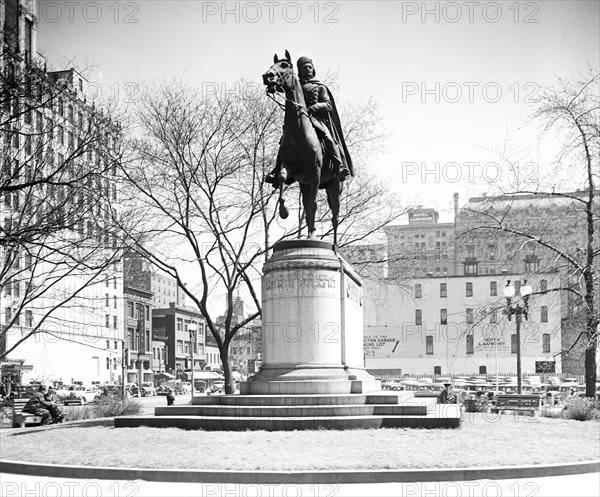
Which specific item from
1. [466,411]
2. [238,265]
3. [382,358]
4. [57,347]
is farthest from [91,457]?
[382,358]

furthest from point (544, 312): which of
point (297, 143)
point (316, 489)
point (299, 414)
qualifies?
point (316, 489)

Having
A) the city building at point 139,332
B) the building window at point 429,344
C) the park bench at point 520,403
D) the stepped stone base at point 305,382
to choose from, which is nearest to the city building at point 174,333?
the city building at point 139,332

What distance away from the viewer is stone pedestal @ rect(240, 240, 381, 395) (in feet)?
59.3

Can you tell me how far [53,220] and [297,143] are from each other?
6.63 meters

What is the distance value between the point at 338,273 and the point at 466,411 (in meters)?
6.95

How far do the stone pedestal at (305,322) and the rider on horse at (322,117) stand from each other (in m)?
2.23

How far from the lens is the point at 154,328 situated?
141000mm

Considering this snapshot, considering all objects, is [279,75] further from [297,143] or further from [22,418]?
[22,418]

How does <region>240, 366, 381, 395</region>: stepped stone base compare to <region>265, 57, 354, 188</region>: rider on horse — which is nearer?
<region>240, 366, 381, 395</region>: stepped stone base

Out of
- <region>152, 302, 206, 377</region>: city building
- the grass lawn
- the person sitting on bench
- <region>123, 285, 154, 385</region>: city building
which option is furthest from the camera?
<region>152, 302, 206, 377</region>: city building

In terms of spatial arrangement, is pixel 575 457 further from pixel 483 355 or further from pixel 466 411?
pixel 483 355

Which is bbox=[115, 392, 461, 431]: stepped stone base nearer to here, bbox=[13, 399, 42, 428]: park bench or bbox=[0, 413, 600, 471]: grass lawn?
bbox=[0, 413, 600, 471]: grass lawn

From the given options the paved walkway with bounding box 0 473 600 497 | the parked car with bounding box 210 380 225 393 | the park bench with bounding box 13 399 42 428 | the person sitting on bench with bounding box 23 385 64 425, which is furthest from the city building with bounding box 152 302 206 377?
the paved walkway with bounding box 0 473 600 497

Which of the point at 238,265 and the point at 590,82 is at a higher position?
the point at 590,82
